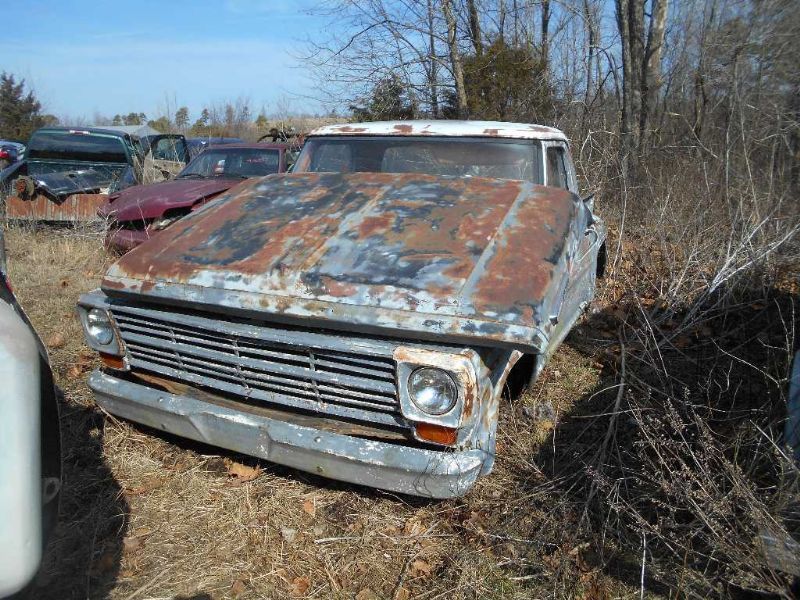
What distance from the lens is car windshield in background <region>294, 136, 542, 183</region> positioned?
379 cm

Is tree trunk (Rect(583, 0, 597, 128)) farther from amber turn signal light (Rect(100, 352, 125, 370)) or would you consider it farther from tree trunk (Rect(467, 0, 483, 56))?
amber turn signal light (Rect(100, 352, 125, 370))

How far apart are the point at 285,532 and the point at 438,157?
2.39 m

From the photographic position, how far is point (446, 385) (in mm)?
2293

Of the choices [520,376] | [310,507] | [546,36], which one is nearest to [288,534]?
[310,507]

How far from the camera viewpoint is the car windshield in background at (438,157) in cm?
379

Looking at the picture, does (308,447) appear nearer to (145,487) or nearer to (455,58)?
(145,487)

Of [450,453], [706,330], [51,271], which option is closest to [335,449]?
[450,453]

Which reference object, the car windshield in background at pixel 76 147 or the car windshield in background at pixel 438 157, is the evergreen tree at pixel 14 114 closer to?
the car windshield in background at pixel 76 147

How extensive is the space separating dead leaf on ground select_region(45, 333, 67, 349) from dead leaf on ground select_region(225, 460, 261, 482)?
2.28 meters

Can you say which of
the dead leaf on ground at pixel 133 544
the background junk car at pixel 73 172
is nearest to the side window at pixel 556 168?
the dead leaf on ground at pixel 133 544

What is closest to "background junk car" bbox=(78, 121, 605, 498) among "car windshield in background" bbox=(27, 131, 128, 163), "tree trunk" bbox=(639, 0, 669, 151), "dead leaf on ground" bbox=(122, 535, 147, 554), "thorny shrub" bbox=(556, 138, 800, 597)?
"dead leaf on ground" bbox=(122, 535, 147, 554)

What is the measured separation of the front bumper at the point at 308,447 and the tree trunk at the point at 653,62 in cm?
931

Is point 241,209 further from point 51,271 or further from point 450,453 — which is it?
point 51,271

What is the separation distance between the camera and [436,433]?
2.35 meters
